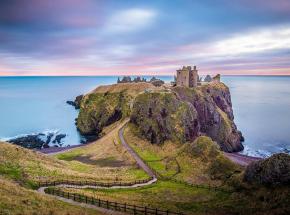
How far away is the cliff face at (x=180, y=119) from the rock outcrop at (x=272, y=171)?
4899cm

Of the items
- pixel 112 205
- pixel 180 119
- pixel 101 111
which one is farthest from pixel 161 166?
pixel 101 111

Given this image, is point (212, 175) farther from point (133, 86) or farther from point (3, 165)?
point (133, 86)

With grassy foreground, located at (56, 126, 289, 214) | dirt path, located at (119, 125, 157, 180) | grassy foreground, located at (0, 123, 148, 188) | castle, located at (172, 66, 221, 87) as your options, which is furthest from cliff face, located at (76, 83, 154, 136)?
grassy foreground, located at (56, 126, 289, 214)

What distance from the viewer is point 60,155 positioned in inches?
4043

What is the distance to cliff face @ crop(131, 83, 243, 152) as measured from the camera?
11028cm

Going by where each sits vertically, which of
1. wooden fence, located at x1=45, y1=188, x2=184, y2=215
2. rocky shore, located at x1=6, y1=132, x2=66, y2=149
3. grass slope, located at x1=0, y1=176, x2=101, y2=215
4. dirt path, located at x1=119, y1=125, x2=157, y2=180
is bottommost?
rocky shore, located at x1=6, y1=132, x2=66, y2=149

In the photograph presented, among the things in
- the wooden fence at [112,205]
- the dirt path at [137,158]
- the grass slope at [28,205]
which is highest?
the grass slope at [28,205]

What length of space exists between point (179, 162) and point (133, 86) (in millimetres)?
95313

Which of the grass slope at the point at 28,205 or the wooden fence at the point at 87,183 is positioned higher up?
the grass slope at the point at 28,205

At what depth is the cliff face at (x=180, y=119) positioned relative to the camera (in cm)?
11028

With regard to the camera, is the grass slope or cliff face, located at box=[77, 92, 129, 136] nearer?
the grass slope

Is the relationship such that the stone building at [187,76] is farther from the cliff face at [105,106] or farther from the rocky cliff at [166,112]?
the cliff face at [105,106]

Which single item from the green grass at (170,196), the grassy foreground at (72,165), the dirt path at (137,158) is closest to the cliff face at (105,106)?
the dirt path at (137,158)

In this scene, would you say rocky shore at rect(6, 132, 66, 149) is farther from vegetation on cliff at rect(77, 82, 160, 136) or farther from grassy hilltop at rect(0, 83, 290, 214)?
grassy hilltop at rect(0, 83, 290, 214)
